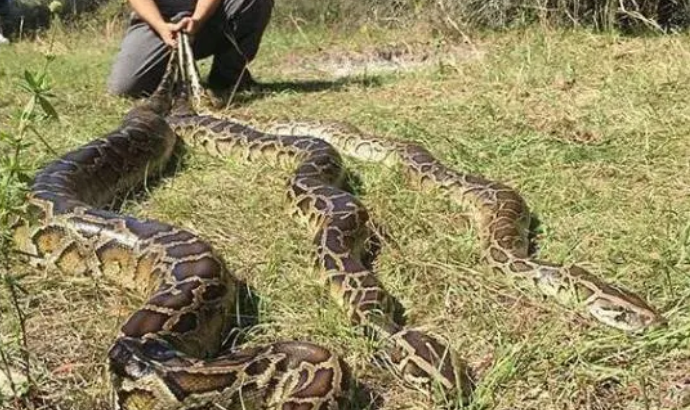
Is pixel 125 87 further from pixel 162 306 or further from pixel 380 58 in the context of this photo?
pixel 162 306

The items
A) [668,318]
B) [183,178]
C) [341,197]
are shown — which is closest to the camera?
[668,318]

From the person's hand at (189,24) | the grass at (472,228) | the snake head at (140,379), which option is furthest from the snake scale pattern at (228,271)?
the person's hand at (189,24)

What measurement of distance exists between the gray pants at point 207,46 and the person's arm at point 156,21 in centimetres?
20

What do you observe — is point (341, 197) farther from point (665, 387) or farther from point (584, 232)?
point (665, 387)

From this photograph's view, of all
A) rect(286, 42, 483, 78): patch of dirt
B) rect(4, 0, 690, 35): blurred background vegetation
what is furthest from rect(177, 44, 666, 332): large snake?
rect(286, 42, 483, 78): patch of dirt

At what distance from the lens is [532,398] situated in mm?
3588

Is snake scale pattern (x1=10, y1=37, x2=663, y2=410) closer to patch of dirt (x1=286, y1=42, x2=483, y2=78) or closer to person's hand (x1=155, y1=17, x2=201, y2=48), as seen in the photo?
person's hand (x1=155, y1=17, x2=201, y2=48)

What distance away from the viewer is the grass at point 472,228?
12.3 feet

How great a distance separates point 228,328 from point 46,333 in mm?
802

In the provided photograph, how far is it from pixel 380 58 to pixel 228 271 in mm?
7871

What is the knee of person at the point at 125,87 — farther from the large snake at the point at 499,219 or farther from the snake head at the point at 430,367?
the snake head at the point at 430,367

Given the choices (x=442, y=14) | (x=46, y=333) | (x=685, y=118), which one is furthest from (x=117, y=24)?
(x=46, y=333)

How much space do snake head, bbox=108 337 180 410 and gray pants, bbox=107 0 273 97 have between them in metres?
5.94

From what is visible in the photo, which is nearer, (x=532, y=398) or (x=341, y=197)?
(x=532, y=398)
